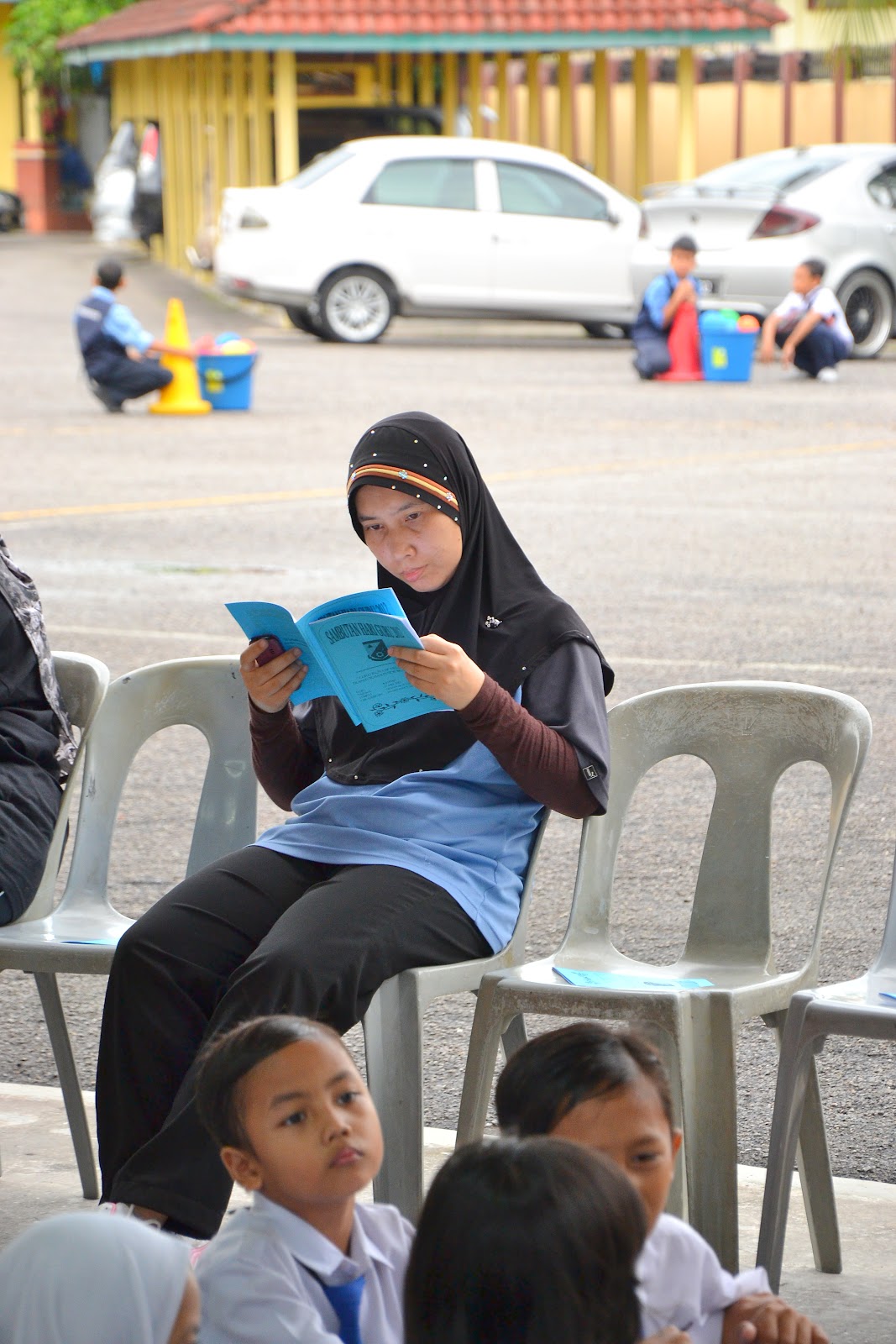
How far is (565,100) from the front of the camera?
98.6 ft

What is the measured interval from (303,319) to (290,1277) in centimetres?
2141

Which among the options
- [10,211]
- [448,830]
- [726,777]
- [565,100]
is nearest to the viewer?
[448,830]

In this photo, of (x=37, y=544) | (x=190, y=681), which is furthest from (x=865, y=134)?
(x=190, y=681)

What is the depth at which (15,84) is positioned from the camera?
48.3 metres

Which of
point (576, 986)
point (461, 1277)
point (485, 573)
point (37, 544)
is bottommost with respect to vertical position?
point (37, 544)

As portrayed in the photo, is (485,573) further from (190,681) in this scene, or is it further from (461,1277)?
(461,1277)

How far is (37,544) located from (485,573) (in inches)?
303

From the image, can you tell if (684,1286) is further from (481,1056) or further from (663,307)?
(663,307)

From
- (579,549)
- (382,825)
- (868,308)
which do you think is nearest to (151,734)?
(382,825)

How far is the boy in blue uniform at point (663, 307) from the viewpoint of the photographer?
18625mm

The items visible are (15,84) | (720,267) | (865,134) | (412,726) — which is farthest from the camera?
(15,84)

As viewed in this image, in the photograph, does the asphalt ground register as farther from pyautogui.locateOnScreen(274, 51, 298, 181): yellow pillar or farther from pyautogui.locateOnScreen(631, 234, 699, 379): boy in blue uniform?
pyautogui.locateOnScreen(274, 51, 298, 181): yellow pillar

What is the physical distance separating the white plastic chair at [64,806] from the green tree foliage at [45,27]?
4131 cm

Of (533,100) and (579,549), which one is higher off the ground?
(533,100)
